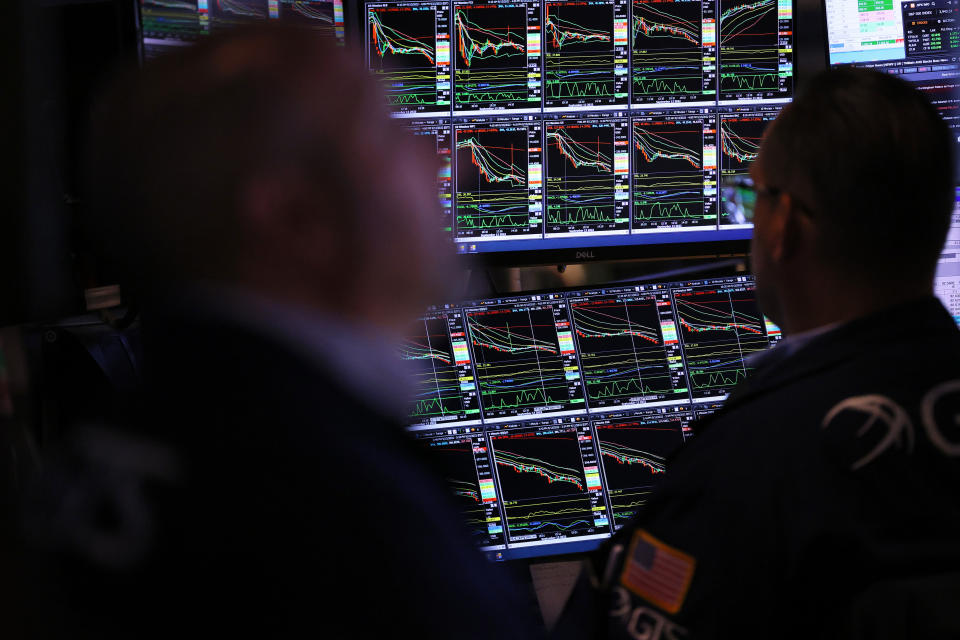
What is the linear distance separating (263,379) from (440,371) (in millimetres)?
1278

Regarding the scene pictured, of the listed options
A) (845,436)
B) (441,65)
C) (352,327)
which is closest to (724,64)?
(441,65)

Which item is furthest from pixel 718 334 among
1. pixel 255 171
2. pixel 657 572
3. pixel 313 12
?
pixel 255 171

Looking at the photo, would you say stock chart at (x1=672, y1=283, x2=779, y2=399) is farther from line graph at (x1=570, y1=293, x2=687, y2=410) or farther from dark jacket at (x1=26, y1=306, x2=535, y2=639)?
dark jacket at (x1=26, y1=306, x2=535, y2=639)

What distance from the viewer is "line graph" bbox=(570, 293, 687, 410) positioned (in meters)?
1.85

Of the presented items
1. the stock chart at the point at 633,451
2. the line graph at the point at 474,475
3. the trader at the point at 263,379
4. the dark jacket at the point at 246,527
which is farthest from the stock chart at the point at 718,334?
the dark jacket at the point at 246,527

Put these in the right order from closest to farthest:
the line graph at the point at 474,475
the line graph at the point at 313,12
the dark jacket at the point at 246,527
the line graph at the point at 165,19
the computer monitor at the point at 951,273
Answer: the dark jacket at the point at 246,527 < the line graph at the point at 165,19 < the line graph at the point at 313,12 < the line graph at the point at 474,475 < the computer monitor at the point at 951,273

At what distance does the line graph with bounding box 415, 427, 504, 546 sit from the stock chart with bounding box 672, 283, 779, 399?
1.72 feet

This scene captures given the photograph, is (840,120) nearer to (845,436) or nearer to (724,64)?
(845,436)

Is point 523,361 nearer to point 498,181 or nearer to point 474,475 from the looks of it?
point 474,475

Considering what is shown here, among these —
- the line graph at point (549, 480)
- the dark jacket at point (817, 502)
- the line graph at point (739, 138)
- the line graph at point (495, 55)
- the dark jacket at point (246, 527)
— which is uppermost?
the line graph at point (495, 55)

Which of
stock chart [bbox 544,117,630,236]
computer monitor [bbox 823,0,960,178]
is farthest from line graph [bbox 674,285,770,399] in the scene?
computer monitor [bbox 823,0,960,178]

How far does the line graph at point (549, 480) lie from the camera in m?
1.78

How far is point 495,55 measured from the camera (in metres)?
1.78

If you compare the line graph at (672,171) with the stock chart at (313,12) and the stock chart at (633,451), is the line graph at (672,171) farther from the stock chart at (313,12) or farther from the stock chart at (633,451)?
the stock chart at (313,12)
